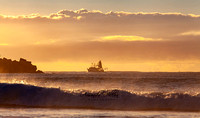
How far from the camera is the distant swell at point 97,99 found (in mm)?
35056

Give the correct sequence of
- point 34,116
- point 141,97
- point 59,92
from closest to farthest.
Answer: point 34,116
point 141,97
point 59,92

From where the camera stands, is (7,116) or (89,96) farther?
(89,96)

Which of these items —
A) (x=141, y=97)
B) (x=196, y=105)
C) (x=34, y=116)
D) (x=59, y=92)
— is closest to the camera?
(x=34, y=116)

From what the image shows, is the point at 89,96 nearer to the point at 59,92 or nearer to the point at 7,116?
the point at 59,92

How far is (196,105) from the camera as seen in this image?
34500 mm

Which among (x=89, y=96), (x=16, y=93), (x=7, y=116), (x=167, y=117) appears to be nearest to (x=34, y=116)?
(x=7, y=116)

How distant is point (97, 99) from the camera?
1479 inches

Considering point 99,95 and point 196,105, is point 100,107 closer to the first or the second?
point 99,95

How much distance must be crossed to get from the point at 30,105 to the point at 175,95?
14108 mm

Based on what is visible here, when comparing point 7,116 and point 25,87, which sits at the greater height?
point 25,87

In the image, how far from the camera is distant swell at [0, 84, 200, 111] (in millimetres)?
35056

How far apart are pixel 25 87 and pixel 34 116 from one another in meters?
16.0

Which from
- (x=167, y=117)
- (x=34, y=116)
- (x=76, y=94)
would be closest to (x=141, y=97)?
(x=76, y=94)

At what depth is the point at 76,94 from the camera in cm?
3900
